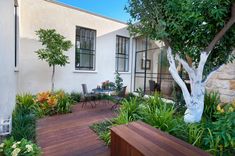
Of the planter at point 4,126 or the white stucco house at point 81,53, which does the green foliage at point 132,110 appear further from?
the white stucco house at point 81,53

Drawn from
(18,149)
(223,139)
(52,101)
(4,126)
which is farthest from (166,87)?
(18,149)

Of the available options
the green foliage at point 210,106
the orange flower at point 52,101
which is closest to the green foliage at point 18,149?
the orange flower at point 52,101

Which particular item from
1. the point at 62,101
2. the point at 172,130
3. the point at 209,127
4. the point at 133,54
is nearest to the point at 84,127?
the point at 62,101

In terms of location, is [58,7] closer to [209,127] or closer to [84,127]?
[84,127]

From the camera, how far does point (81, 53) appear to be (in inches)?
300

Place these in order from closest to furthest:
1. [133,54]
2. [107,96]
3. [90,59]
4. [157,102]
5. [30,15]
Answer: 1. [157,102]
2. [30,15]
3. [107,96]
4. [90,59]
5. [133,54]

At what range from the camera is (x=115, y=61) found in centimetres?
894

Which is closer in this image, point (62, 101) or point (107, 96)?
point (62, 101)

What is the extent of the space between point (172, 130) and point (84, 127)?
7.54ft

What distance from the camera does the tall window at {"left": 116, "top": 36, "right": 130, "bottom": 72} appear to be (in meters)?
9.09

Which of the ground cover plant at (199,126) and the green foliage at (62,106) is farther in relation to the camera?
the green foliage at (62,106)

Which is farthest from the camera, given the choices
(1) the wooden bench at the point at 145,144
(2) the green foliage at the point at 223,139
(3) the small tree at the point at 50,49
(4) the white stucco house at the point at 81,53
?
(4) the white stucco house at the point at 81,53

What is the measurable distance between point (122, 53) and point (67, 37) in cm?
343

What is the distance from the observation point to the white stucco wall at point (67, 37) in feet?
19.7
